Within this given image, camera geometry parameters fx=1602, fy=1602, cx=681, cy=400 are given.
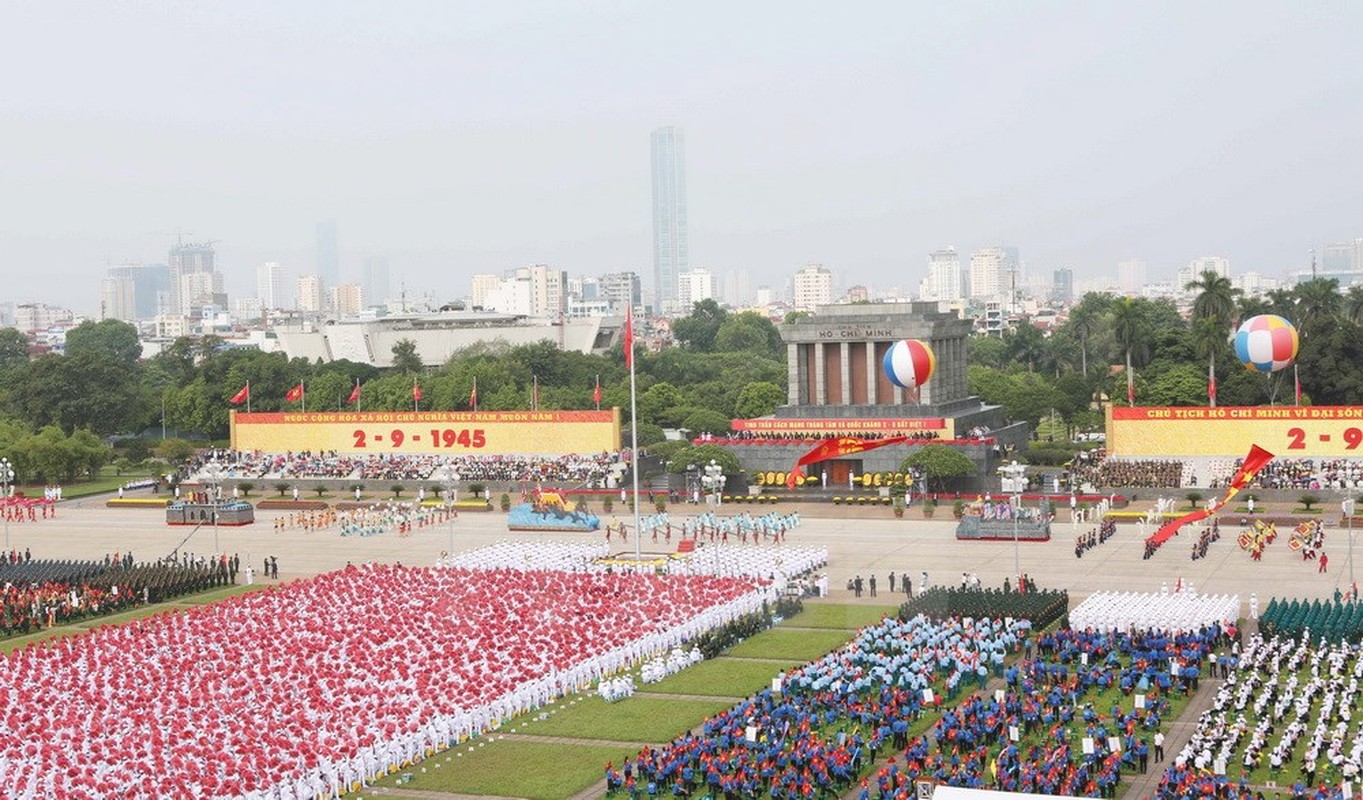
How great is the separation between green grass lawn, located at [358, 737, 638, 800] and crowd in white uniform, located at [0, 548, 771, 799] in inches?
22.7

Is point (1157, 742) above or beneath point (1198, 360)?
beneath

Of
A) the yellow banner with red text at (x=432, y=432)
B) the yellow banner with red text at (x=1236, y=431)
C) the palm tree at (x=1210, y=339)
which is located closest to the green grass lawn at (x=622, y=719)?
the yellow banner with red text at (x=1236, y=431)

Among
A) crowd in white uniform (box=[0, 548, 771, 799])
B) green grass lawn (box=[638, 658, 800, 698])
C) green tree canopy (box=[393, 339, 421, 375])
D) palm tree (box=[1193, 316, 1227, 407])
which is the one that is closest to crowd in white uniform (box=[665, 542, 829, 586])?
crowd in white uniform (box=[0, 548, 771, 799])

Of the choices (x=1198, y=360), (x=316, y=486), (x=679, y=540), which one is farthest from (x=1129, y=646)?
(x=1198, y=360)

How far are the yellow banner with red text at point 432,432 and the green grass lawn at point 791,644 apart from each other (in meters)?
37.0

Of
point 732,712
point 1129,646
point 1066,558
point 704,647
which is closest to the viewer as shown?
point 732,712

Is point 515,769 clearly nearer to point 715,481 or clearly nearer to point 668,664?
point 668,664

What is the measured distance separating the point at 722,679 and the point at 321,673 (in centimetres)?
849

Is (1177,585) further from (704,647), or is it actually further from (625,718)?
(625,718)

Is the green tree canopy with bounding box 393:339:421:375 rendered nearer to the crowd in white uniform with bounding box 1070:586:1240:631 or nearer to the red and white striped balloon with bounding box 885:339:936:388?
the red and white striped balloon with bounding box 885:339:936:388

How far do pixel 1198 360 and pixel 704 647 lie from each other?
57.0m

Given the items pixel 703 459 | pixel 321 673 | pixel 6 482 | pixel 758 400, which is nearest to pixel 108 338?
pixel 758 400

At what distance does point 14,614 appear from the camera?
43938mm

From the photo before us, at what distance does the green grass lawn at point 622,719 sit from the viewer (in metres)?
30.6
